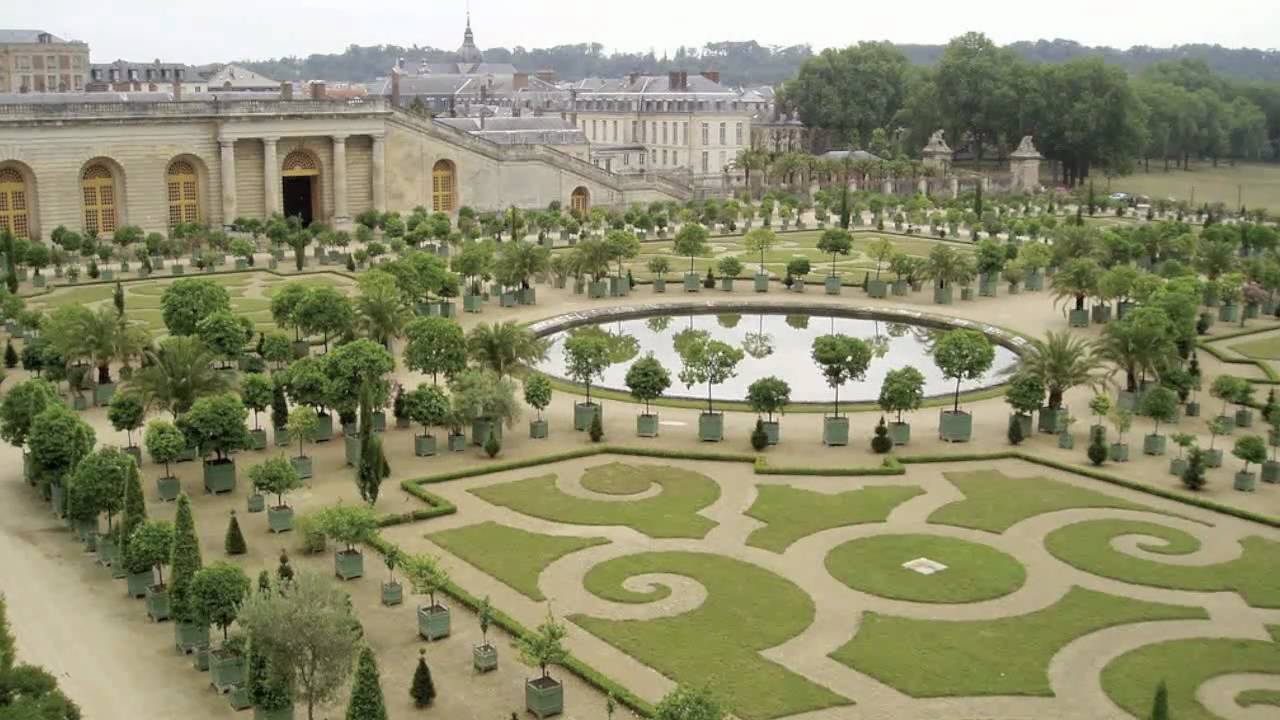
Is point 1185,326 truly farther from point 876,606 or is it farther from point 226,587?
point 226,587

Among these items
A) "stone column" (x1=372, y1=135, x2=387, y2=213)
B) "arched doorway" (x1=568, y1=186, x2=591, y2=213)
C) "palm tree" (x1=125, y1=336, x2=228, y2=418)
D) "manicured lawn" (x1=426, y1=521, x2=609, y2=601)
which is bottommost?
"manicured lawn" (x1=426, y1=521, x2=609, y2=601)

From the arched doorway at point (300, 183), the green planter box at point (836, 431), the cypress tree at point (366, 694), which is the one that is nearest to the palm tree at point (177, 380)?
the green planter box at point (836, 431)

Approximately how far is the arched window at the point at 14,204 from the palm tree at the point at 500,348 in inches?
1704

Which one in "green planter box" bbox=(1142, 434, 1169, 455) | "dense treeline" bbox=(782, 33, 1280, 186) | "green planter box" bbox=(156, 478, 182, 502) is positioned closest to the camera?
"green planter box" bbox=(156, 478, 182, 502)

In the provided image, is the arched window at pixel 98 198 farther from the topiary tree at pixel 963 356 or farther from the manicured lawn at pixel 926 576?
the manicured lawn at pixel 926 576

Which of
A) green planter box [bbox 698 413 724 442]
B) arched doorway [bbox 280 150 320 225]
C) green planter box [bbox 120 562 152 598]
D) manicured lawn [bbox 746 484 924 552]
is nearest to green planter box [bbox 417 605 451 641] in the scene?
green planter box [bbox 120 562 152 598]

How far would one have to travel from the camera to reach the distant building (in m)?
160

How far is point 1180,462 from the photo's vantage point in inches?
1479

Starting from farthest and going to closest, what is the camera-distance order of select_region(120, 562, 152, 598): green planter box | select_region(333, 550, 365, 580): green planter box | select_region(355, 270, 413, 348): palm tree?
1. select_region(355, 270, 413, 348): palm tree
2. select_region(333, 550, 365, 580): green planter box
3. select_region(120, 562, 152, 598): green planter box

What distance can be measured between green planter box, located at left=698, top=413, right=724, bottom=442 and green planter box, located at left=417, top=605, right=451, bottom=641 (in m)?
14.9

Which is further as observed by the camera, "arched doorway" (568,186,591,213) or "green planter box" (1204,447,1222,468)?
"arched doorway" (568,186,591,213)

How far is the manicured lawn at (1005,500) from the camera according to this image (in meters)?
34.2

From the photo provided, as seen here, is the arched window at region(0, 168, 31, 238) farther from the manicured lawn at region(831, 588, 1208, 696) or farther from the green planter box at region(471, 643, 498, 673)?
the manicured lawn at region(831, 588, 1208, 696)

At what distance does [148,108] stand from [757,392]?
169ft
